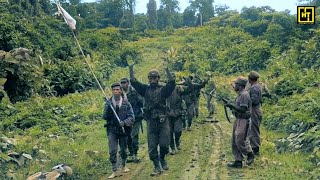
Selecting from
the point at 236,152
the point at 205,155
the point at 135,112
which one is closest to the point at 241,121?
the point at 236,152

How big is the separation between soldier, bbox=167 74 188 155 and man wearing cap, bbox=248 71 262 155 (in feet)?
6.25

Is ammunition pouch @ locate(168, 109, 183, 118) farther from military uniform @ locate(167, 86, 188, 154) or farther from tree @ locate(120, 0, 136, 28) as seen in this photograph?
tree @ locate(120, 0, 136, 28)

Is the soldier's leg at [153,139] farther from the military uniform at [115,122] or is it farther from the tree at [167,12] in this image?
the tree at [167,12]

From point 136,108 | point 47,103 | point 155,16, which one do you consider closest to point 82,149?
point 136,108

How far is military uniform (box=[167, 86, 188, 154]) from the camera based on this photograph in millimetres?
11688

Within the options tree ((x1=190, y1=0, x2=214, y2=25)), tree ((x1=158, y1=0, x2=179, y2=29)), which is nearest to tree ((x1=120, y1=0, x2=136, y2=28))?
tree ((x1=158, y1=0, x2=179, y2=29))

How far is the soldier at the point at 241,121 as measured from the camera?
31.9 feet

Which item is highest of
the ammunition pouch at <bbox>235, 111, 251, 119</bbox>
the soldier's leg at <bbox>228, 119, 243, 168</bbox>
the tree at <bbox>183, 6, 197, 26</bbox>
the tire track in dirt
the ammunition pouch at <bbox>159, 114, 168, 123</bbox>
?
the tree at <bbox>183, 6, 197, 26</bbox>

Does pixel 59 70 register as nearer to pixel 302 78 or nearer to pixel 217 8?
pixel 302 78

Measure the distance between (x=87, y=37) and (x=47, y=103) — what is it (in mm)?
25407

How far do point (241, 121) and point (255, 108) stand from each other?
3.22ft

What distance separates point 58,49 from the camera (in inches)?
1204

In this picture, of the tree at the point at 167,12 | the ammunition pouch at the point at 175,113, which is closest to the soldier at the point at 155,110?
the ammunition pouch at the point at 175,113

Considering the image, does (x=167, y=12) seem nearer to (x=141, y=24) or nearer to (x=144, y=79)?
(x=141, y=24)
